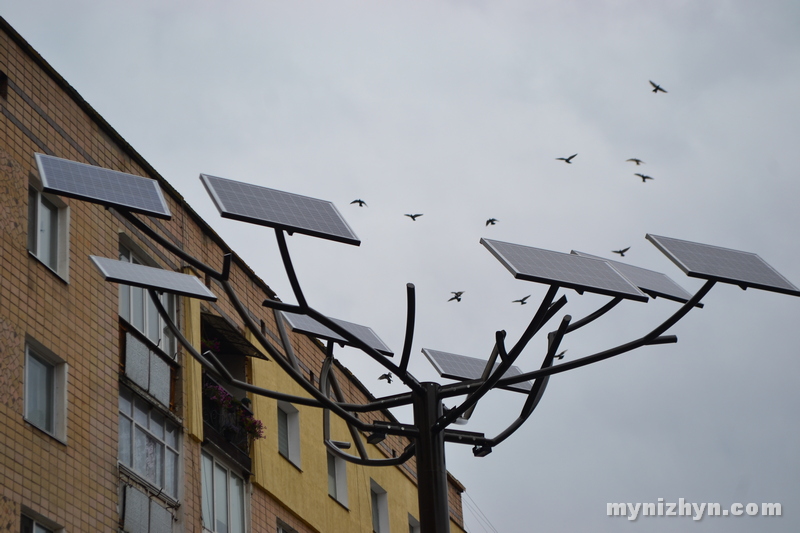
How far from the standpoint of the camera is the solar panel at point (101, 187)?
10633mm

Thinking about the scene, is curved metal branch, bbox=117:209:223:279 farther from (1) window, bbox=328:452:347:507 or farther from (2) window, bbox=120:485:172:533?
(1) window, bbox=328:452:347:507

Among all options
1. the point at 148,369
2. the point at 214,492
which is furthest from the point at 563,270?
the point at 214,492

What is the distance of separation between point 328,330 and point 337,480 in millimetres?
16296

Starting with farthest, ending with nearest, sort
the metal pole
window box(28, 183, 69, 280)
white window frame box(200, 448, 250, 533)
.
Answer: white window frame box(200, 448, 250, 533)
window box(28, 183, 69, 280)
the metal pole

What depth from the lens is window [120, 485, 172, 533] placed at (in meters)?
18.6

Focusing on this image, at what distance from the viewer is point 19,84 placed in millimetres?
18906

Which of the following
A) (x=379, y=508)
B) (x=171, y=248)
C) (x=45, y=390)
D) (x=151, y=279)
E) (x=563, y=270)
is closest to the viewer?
(x=171, y=248)

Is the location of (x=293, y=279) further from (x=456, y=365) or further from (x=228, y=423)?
(x=228, y=423)

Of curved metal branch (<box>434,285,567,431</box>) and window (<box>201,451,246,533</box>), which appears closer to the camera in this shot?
curved metal branch (<box>434,285,567,431</box>)

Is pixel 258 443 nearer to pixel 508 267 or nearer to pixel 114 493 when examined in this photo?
pixel 114 493

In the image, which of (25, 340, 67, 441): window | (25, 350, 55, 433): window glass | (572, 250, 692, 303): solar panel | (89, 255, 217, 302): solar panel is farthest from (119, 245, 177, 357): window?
(572, 250, 692, 303): solar panel

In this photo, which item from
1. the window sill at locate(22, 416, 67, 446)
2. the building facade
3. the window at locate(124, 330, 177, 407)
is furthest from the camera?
the window at locate(124, 330, 177, 407)

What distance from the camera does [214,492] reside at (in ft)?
72.4

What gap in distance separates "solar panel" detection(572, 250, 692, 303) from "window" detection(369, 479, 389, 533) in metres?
17.6
